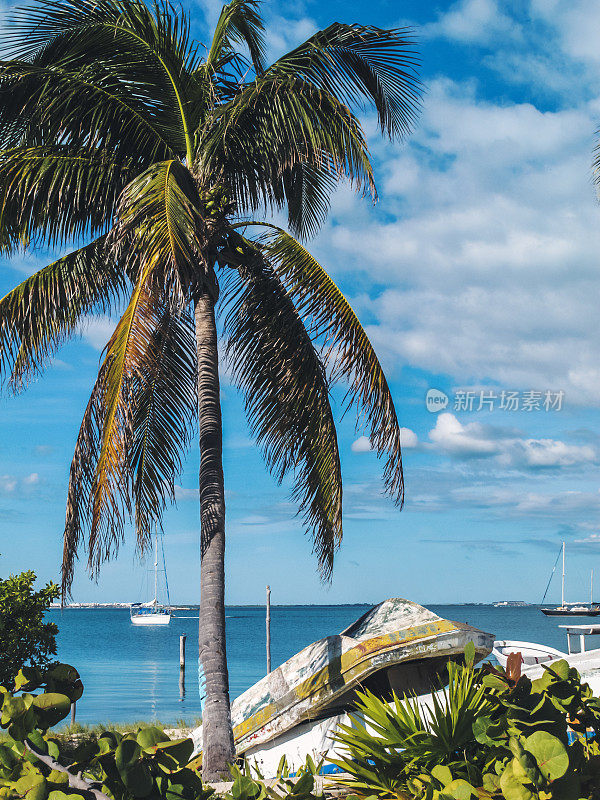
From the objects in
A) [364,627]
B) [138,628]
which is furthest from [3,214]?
[138,628]

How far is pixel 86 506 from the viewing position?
8.19 m

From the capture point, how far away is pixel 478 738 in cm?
302

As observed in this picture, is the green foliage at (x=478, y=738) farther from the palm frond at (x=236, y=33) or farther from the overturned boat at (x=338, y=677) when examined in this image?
the palm frond at (x=236, y=33)

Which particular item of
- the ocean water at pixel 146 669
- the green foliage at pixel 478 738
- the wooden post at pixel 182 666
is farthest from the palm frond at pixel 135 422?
the wooden post at pixel 182 666

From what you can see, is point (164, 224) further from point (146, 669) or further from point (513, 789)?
Result: point (146, 669)

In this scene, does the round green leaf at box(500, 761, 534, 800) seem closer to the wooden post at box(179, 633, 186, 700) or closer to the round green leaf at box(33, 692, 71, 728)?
the round green leaf at box(33, 692, 71, 728)

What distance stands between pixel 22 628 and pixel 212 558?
6.52 ft

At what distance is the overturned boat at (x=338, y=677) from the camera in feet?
A: 26.0

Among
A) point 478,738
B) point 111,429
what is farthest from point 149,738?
point 111,429

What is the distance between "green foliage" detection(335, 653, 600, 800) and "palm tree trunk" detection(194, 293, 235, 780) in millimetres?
4236

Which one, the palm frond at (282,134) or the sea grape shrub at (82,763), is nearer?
the sea grape shrub at (82,763)

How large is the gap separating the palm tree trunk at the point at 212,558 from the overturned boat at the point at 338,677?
2.66 feet

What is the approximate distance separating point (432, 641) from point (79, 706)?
31.1 m

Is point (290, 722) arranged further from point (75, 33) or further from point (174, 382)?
point (75, 33)
